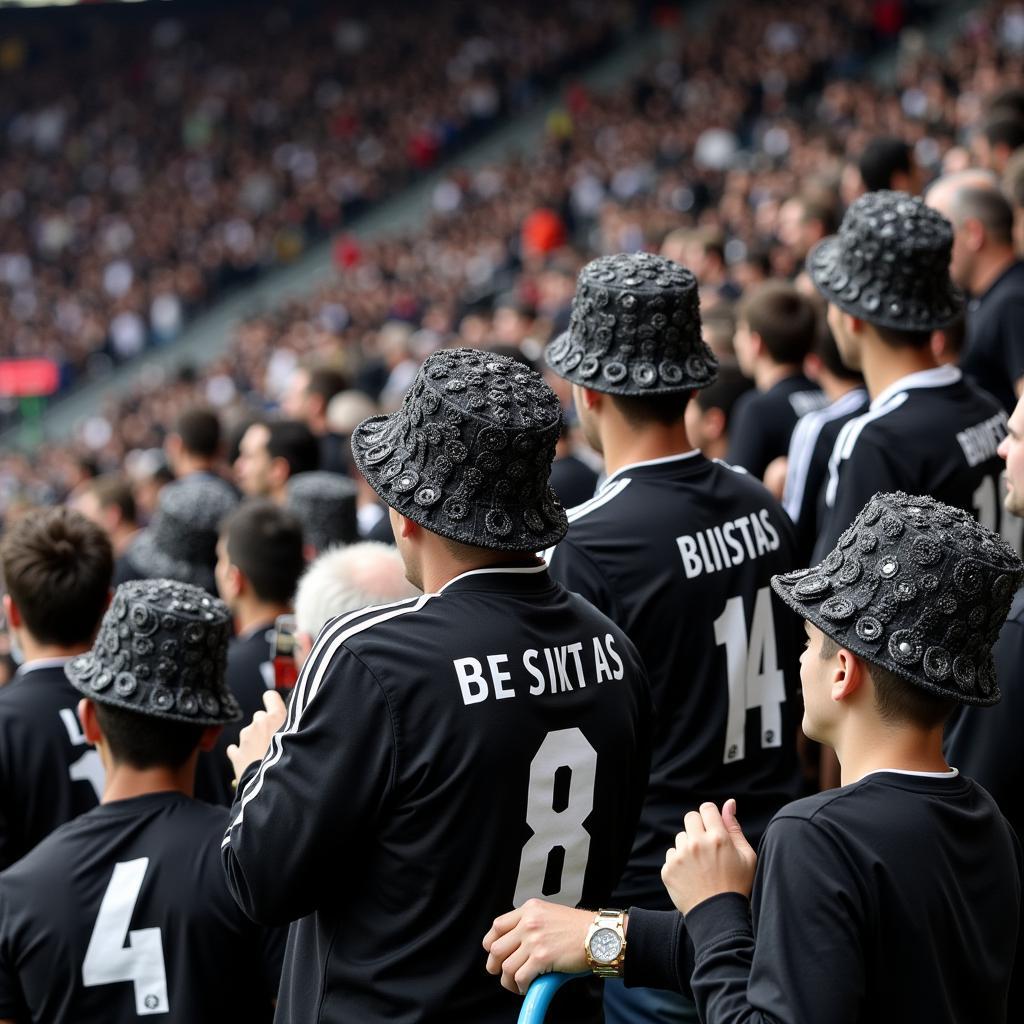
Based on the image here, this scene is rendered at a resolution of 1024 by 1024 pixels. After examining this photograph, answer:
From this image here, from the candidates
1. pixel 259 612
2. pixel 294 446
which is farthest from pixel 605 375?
pixel 294 446

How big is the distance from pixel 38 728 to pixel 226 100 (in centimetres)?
3282

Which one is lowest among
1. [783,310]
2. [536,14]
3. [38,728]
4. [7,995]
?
[7,995]

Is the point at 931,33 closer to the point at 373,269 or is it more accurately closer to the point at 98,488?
the point at 373,269

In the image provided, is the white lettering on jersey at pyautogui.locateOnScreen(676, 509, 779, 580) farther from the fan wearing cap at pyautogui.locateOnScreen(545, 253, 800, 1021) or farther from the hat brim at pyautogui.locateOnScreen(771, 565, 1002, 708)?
the hat brim at pyautogui.locateOnScreen(771, 565, 1002, 708)

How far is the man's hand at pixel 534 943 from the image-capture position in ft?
7.86

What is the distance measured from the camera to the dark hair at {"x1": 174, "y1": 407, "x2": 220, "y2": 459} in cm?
789

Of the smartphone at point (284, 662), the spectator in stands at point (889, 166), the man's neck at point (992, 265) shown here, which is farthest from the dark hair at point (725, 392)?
the smartphone at point (284, 662)

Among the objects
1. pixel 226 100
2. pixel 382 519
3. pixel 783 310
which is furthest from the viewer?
pixel 226 100

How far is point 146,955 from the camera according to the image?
10.2ft

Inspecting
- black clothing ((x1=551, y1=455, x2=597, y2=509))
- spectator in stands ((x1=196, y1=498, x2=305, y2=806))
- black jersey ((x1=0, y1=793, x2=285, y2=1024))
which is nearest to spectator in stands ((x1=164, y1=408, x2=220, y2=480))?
black clothing ((x1=551, y1=455, x2=597, y2=509))

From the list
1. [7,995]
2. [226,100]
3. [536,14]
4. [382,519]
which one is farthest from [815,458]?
[226,100]

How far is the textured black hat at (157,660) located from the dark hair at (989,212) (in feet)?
12.8

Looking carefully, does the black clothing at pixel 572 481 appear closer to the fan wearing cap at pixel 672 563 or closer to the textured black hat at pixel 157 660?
the fan wearing cap at pixel 672 563

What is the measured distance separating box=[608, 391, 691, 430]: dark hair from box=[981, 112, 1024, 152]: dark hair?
588 cm
